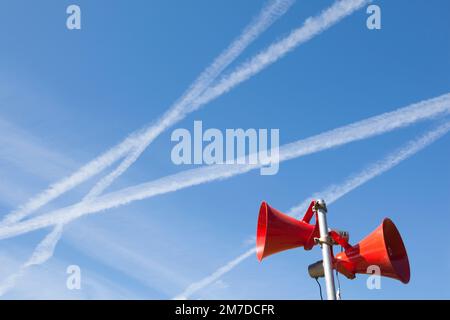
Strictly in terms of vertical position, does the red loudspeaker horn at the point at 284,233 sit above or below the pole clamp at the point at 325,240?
above

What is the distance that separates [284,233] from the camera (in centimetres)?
741

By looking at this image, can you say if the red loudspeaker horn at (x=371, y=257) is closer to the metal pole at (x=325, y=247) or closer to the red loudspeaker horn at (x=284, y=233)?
the metal pole at (x=325, y=247)

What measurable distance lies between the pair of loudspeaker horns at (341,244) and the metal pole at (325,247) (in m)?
0.12

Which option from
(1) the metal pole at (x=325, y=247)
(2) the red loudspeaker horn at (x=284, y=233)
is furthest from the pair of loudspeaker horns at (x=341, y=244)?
(1) the metal pole at (x=325, y=247)

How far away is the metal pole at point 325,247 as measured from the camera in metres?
6.77
